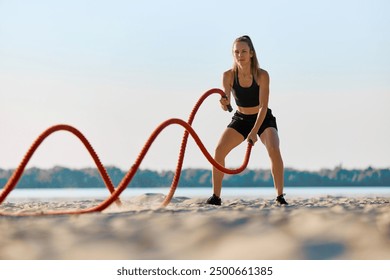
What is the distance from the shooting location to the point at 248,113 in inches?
211

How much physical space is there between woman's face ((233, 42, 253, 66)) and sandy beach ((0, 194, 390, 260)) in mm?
2274

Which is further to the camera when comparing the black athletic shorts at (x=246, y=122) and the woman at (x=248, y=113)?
the black athletic shorts at (x=246, y=122)

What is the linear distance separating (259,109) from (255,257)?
9.76 ft

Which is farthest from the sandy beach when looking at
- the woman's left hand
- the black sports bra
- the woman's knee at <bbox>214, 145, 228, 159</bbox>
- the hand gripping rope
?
the black sports bra

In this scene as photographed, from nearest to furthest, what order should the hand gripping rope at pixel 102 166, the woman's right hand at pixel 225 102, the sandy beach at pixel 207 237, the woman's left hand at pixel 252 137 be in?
the sandy beach at pixel 207 237 → the hand gripping rope at pixel 102 166 → the woman's left hand at pixel 252 137 → the woman's right hand at pixel 225 102

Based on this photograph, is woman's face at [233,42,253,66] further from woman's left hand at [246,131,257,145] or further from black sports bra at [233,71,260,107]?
woman's left hand at [246,131,257,145]

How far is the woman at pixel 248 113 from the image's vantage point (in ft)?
16.7

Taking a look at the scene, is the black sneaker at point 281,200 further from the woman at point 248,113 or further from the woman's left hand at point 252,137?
the woman's left hand at point 252,137

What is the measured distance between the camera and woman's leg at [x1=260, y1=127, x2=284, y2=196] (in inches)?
199

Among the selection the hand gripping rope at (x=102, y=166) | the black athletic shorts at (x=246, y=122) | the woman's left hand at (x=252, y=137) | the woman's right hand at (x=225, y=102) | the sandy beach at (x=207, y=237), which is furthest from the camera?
the woman's right hand at (x=225, y=102)

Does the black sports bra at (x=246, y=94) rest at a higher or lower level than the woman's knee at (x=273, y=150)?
higher

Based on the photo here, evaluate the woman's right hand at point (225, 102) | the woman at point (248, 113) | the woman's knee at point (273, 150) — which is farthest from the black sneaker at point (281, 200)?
the woman's right hand at point (225, 102)
